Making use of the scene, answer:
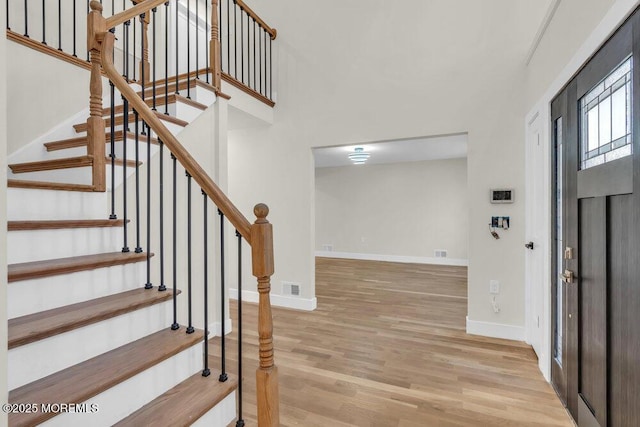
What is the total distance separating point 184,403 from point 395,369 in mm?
1633

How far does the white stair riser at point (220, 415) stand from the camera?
140cm

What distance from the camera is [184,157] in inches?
61.9

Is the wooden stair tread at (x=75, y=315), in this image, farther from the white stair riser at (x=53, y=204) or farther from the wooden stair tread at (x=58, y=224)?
the white stair riser at (x=53, y=204)

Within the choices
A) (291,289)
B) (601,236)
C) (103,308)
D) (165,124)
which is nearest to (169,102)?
(165,124)

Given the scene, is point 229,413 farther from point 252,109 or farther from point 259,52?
point 259,52

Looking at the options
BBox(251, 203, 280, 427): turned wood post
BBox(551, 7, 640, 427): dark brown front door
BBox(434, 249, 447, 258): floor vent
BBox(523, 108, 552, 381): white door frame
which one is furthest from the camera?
BBox(434, 249, 447, 258): floor vent

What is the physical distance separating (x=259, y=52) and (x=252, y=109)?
2.73ft

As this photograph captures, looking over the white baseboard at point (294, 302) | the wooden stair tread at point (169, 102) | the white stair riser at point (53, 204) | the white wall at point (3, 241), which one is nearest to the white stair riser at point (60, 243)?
the white stair riser at point (53, 204)

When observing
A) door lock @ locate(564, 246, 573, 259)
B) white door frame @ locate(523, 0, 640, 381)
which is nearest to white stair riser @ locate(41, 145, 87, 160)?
white door frame @ locate(523, 0, 640, 381)

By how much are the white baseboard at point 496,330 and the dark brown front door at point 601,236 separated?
948 millimetres

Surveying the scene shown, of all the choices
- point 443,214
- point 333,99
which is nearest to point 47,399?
point 333,99

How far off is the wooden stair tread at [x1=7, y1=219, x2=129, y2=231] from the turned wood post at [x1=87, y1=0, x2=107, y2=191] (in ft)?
0.83

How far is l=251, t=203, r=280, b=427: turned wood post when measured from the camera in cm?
133

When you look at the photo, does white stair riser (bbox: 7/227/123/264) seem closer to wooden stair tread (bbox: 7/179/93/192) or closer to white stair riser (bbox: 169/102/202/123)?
wooden stair tread (bbox: 7/179/93/192)
